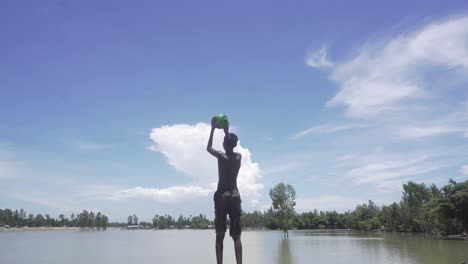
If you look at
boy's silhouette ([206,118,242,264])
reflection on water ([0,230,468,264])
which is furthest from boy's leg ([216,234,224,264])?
reflection on water ([0,230,468,264])

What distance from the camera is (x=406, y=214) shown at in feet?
342

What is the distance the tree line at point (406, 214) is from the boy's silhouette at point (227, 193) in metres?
66.4

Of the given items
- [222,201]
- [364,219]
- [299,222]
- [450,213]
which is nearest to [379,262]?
[222,201]

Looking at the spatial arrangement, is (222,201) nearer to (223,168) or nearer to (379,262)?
(223,168)

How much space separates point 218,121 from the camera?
7.18m

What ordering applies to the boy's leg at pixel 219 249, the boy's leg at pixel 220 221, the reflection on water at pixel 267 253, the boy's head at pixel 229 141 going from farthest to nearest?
the reflection on water at pixel 267 253, the boy's head at pixel 229 141, the boy's leg at pixel 220 221, the boy's leg at pixel 219 249

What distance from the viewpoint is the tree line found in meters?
66.9

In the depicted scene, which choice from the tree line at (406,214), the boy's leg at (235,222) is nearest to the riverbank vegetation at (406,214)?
the tree line at (406,214)

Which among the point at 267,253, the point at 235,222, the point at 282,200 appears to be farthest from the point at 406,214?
the point at 235,222

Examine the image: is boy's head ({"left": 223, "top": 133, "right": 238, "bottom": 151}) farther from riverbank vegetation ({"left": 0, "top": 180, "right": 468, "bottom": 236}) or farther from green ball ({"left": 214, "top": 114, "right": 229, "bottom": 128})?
riverbank vegetation ({"left": 0, "top": 180, "right": 468, "bottom": 236})

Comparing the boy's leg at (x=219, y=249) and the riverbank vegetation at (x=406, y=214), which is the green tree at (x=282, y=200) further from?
the boy's leg at (x=219, y=249)

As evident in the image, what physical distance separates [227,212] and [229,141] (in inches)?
48.3

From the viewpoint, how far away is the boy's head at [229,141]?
729cm

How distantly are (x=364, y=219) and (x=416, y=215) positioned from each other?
53811 millimetres
